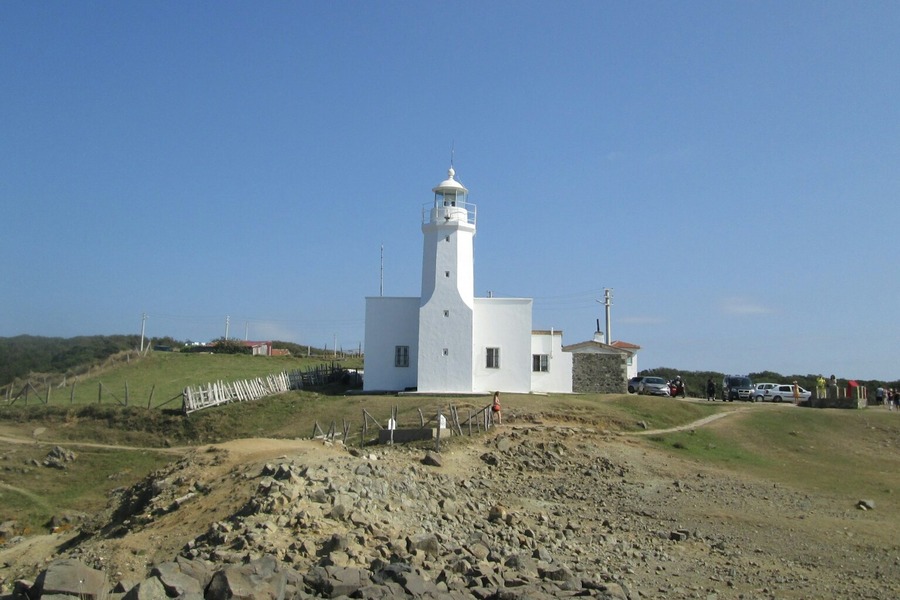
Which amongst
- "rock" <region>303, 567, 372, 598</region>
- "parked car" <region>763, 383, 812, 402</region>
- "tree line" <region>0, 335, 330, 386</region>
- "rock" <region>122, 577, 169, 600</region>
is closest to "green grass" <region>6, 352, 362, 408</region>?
"tree line" <region>0, 335, 330, 386</region>

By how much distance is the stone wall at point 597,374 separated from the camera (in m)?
38.6

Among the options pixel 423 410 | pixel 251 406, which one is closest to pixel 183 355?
pixel 251 406

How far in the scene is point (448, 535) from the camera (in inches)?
571

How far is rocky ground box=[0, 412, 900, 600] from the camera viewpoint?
37.3ft

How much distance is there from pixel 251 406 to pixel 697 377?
144 ft

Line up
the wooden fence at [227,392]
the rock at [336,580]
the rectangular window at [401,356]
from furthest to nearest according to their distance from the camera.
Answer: the rectangular window at [401,356] → the wooden fence at [227,392] → the rock at [336,580]

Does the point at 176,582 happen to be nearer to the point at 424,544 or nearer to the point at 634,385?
the point at 424,544

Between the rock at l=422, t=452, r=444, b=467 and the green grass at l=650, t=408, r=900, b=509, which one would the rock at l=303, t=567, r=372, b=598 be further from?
the green grass at l=650, t=408, r=900, b=509

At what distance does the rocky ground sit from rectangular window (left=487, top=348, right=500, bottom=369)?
1248 cm

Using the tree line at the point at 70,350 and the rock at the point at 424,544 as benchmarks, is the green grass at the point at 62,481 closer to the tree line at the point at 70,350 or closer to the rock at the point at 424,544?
the rock at the point at 424,544

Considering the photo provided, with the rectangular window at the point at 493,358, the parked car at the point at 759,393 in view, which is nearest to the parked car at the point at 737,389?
the parked car at the point at 759,393

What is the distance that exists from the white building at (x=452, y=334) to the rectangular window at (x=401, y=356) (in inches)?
1.8

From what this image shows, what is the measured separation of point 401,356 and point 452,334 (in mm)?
3063

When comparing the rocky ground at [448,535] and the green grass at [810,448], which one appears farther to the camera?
the green grass at [810,448]
